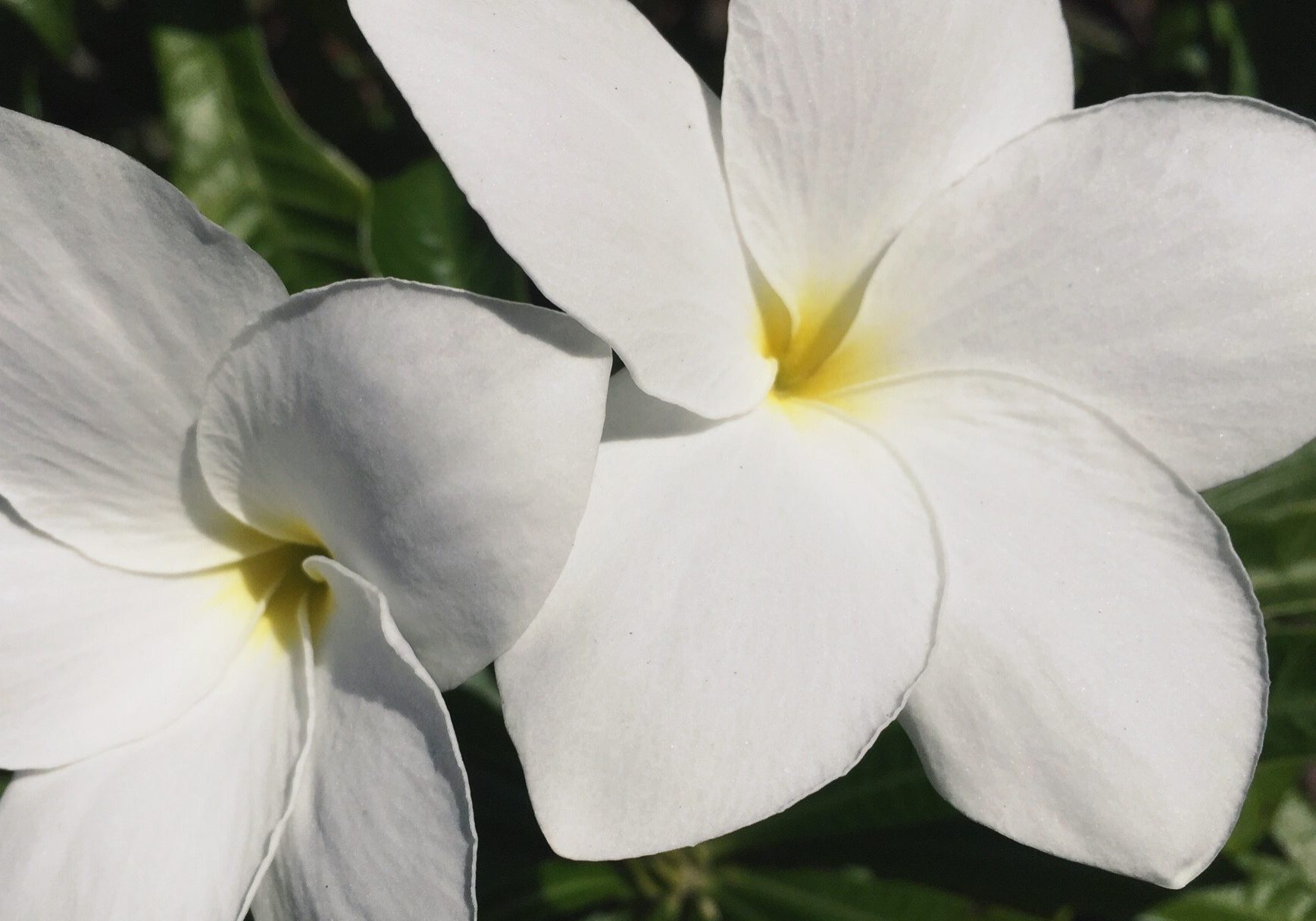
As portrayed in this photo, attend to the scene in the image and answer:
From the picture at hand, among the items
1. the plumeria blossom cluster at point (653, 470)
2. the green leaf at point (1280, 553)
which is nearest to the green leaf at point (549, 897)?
the plumeria blossom cluster at point (653, 470)

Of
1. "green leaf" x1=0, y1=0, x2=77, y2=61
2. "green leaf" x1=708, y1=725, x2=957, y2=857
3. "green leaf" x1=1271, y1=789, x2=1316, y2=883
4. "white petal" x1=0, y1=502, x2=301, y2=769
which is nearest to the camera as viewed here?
"white petal" x1=0, y1=502, x2=301, y2=769

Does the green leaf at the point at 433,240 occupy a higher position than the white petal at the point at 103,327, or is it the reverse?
the white petal at the point at 103,327

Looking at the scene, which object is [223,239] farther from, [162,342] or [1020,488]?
[1020,488]

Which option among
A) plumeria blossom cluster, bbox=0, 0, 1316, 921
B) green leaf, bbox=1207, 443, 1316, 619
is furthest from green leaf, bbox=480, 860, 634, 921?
green leaf, bbox=1207, 443, 1316, 619

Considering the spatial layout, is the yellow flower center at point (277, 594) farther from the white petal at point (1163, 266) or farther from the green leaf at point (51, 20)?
the green leaf at point (51, 20)

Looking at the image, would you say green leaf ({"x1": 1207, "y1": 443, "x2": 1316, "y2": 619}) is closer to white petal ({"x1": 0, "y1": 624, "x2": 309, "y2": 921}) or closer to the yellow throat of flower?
the yellow throat of flower

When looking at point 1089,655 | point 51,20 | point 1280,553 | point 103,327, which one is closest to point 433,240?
point 51,20

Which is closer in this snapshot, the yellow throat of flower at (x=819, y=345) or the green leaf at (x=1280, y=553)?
the yellow throat of flower at (x=819, y=345)
